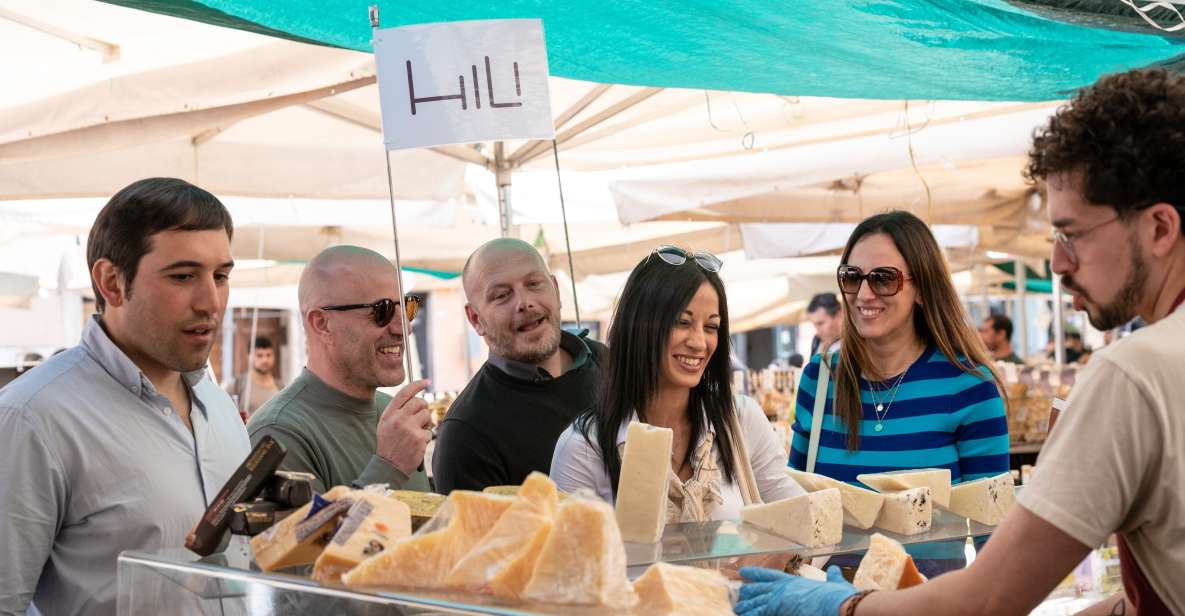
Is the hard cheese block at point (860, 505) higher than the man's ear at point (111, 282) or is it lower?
lower

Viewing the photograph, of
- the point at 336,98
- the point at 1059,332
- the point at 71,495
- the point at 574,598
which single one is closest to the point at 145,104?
the point at 336,98

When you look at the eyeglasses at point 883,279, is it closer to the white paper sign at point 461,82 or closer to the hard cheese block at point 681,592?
the white paper sign at point 461,82

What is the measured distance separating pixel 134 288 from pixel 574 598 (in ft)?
4.61

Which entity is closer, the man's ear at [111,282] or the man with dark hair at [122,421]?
Result: the man with dark hair at [122,421]

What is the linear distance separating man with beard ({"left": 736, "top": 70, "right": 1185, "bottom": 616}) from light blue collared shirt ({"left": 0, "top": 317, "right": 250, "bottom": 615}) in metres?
1.29

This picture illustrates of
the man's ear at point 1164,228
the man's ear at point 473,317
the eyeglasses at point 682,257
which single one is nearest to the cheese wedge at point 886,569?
the man's ear at point 1164,228

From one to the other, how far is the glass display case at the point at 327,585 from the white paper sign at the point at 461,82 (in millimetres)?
1430

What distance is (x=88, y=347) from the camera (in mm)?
2469

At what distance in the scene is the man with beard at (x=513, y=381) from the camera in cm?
332

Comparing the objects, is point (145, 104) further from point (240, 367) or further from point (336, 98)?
point (240, 367)

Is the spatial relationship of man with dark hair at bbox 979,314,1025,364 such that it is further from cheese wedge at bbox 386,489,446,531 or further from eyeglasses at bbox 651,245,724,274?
cheese wedge at bbox 386,489,446,531

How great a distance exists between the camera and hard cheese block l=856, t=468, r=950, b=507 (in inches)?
98.3

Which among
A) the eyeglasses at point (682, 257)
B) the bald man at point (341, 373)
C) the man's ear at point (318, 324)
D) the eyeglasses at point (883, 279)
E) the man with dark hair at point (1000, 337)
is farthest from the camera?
the man with dark hair at point (1000, 337)

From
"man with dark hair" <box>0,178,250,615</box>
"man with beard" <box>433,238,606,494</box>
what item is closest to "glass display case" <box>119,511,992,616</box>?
"man with dark hair" <box>0,178,250,615</box>
